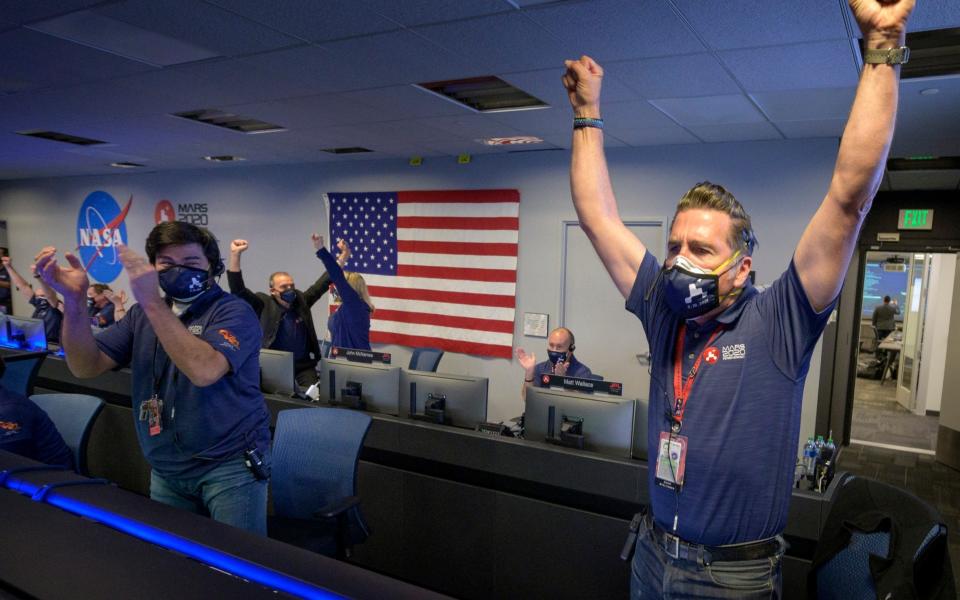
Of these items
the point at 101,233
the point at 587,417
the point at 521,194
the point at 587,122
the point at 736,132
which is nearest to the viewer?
the point at 587,122

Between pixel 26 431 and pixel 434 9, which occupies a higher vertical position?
pixel 434 9

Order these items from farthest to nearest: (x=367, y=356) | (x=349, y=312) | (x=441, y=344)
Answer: (x=441, y=344), (x=349, y=312), (x=367, y=356)

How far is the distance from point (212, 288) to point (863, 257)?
6361mm

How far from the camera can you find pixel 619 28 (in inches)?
96.8

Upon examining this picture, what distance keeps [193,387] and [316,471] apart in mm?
868

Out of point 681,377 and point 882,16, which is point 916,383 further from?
point 882,16

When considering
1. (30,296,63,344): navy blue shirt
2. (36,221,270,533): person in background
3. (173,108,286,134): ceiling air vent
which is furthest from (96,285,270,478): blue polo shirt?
(30,296,63,344): navy blue shirt

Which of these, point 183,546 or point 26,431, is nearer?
point 183,546

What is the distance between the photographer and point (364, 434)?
2.37 metres

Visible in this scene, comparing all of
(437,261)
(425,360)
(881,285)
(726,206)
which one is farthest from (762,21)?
(881,285)

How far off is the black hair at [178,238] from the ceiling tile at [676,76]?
2102 millimetres

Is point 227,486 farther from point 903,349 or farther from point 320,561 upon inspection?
point 903,349

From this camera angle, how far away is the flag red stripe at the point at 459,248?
18.7 feet

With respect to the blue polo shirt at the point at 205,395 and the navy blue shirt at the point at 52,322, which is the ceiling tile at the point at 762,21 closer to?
the blue polo shirt at the point at 205,395
